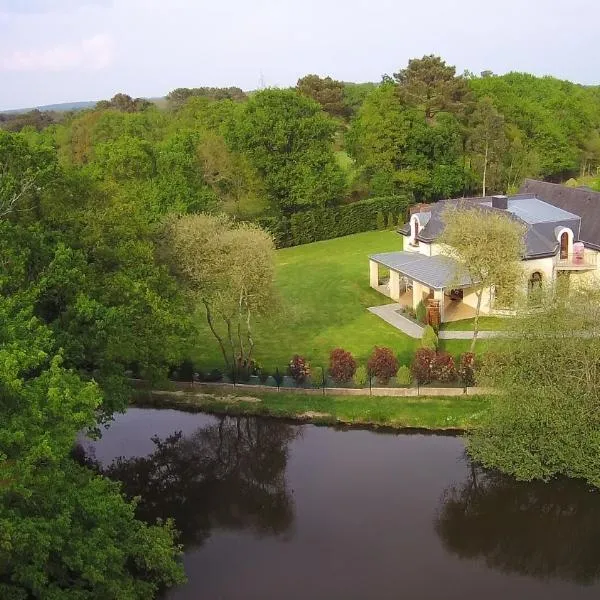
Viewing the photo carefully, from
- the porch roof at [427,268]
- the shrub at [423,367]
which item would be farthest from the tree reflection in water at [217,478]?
the porch roof at [427,268]

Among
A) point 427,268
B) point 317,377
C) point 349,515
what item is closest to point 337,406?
point 317,377

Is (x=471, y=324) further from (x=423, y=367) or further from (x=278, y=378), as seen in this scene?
(x=278, y=378)

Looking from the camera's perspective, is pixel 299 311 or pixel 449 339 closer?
pixel 449 339

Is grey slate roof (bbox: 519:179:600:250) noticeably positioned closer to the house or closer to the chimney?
the house

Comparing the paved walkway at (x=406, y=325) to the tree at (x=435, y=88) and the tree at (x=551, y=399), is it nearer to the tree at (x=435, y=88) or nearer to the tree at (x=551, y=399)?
the tree at (x=551, y=399)

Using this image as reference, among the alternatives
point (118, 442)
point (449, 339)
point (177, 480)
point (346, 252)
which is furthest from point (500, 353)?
point (346, 252)

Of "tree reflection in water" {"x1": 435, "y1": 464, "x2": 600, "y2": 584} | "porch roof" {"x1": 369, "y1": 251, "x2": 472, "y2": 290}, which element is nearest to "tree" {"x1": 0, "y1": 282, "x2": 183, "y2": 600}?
"tree reflection in water" {"x1": 435, "y1": 464, "x2": 600, "y2": 584}

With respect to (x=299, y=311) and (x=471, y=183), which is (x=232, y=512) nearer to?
(x=299, y=311)
